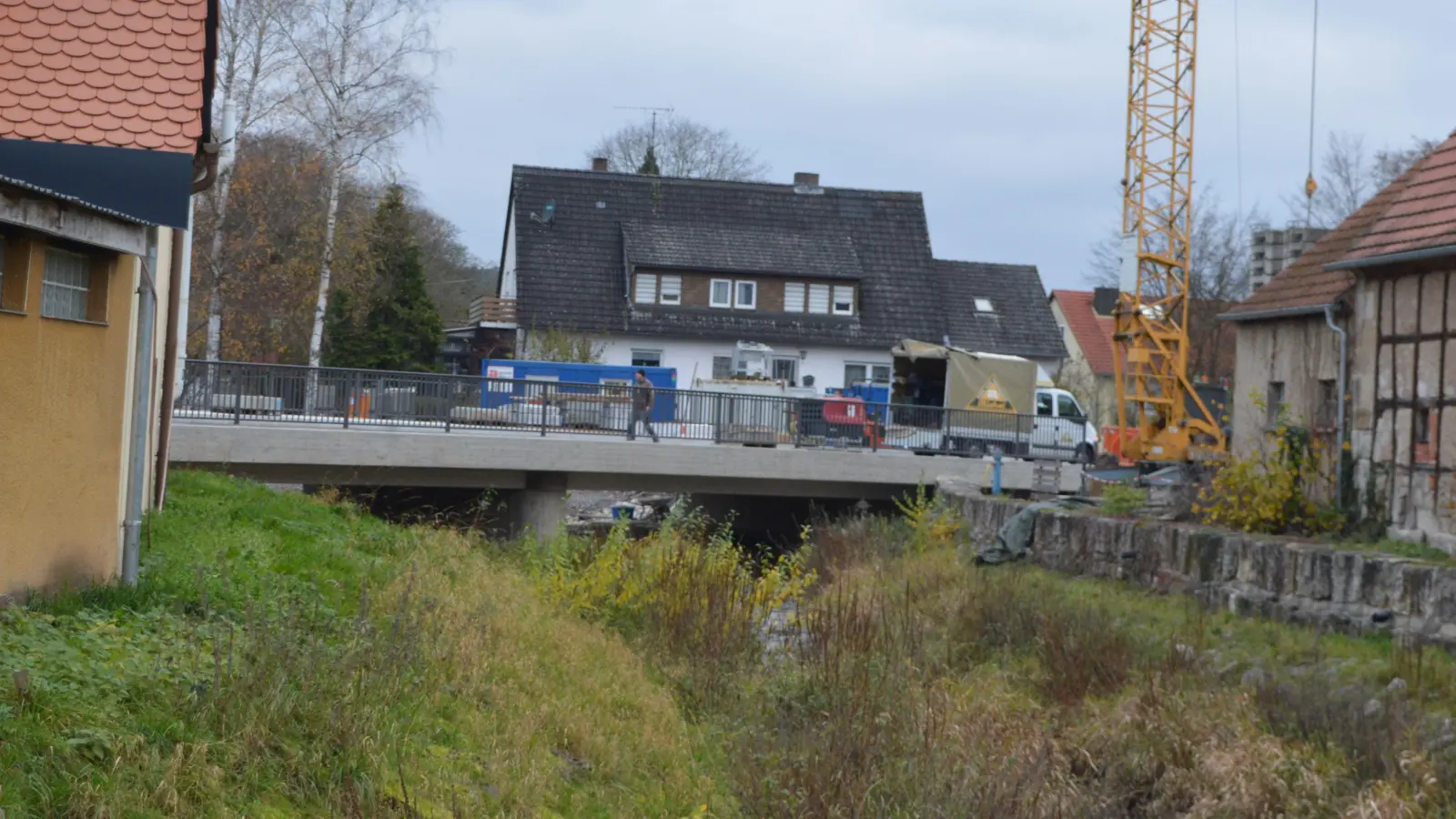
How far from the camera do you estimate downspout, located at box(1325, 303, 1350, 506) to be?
1809cm

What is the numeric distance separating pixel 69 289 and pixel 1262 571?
12.3 m

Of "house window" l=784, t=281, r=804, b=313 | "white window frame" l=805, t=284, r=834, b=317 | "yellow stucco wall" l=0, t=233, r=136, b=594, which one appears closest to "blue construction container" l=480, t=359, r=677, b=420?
"house window" l=784, t=281, r=804, b=313

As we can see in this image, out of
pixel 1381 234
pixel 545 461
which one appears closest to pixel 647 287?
pixel 545 461

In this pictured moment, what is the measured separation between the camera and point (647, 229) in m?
50.8

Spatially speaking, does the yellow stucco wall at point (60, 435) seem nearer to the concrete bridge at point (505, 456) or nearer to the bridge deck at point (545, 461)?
the bridge deck at point (545, 461)

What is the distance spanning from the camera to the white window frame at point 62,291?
976 centimetres

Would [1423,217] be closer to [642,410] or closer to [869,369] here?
[642,410]

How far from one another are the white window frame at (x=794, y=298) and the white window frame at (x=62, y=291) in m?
40.3

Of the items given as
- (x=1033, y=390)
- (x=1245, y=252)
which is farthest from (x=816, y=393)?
(x=1245, y=252)

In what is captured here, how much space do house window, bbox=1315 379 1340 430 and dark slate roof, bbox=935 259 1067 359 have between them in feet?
106

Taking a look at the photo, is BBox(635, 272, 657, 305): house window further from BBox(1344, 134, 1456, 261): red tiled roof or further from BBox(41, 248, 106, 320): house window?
BBox(41, 248, 106, 320): house window

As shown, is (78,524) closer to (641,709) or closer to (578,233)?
(641,709)

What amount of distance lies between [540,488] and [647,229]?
23.9 meters

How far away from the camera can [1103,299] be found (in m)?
67.0
